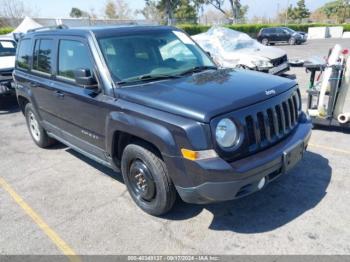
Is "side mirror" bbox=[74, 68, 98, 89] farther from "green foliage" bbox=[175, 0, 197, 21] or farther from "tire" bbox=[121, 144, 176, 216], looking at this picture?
"green foliage" bbox=[175, 0, 197, 21]

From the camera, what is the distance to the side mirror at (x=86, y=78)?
3.66 m

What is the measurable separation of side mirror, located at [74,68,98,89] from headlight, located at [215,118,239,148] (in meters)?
1.59

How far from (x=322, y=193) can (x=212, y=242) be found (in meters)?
1.53

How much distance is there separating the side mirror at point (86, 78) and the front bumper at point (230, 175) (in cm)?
151

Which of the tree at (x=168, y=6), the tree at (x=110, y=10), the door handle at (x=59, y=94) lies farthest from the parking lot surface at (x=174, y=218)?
the tree at (x=110, y=10)

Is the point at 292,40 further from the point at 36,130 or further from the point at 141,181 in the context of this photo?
the point at 141,181

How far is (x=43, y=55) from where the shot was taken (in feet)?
16.2

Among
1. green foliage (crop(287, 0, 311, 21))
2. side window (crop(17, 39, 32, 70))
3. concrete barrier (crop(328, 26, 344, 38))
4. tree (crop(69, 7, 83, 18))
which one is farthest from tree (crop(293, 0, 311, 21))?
side window (crop(17, 39, 32, 70))

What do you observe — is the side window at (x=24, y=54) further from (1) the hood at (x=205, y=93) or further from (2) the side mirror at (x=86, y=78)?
(1) the hood at (x=205, y=93)

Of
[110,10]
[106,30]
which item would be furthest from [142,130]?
[110,10]

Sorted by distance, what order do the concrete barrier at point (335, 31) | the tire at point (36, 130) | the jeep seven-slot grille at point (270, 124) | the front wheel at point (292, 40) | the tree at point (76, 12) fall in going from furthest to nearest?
the tree at point (76, 12), the concrete barrier at point (335, 31), the front wheel at point (292, 40), the tire at point (36, 130), the jeep seven-slot grille at point (270, 124)

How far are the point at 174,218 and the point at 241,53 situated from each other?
312 inches

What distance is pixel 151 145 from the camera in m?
3.38

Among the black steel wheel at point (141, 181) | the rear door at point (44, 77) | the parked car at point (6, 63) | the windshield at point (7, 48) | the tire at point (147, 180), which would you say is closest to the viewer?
the tire at point (147, 180)
